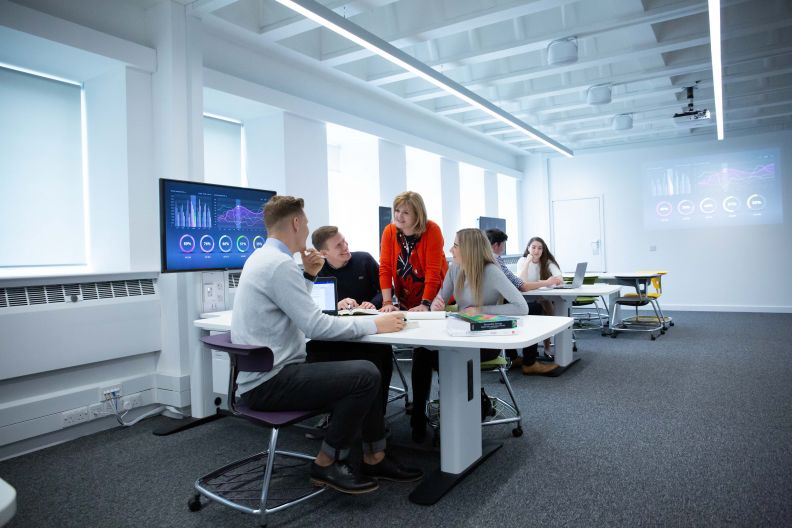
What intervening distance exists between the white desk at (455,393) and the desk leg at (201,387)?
5.79 ft

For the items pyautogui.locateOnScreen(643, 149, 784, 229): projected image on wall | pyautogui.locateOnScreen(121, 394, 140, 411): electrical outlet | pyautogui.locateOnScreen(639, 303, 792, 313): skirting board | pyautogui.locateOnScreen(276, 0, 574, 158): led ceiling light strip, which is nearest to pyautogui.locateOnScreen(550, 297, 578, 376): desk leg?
pyautogui.locateOnScreen(276, 0, 574, 158): led ceiling light strip

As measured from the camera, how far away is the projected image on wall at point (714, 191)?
855 cm

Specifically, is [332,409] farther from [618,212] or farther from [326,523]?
[618,212]

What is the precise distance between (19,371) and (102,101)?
77.5 inches

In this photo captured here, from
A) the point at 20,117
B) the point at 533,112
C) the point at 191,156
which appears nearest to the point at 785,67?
the point at 533,112

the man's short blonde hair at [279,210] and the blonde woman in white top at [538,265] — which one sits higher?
the man's short blonde hair at [279,210]

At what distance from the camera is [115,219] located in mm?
3688

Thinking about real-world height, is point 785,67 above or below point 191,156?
above

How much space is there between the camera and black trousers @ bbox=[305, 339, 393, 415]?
279 cm

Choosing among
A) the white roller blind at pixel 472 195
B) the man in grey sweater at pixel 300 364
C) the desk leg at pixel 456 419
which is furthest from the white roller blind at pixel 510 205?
the man in grey sweater at pixel 300 364

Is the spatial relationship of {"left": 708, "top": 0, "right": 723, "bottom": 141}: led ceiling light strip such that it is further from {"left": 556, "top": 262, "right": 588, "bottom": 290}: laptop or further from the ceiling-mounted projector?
{"left": 556, "top": 262, "right": 588, "bottom": 290}: laptop

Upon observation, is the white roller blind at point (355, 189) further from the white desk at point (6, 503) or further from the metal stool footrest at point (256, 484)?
the white desk at point (6, 503)

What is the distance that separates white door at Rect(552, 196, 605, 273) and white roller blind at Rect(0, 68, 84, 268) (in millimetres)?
8451

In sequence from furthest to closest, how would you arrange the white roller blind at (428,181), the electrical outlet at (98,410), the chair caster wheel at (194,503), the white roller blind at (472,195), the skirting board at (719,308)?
the white roller blind at (472,195), the skirting board at (719,308), the white roller blind at (428,181), the electrical outlet at (98,410), the chair caster wheel at (194,503)
